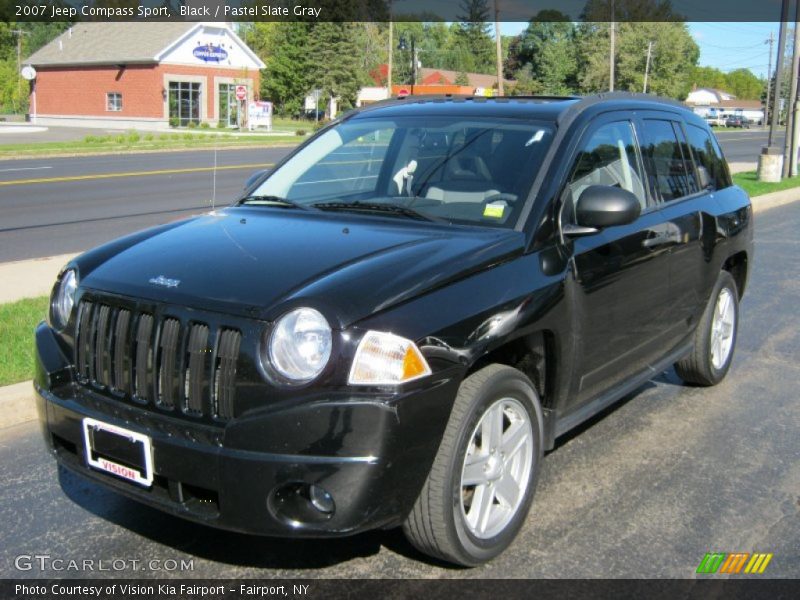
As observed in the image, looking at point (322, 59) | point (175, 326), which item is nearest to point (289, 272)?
point (175, 326)

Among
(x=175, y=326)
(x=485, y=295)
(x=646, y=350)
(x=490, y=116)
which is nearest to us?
(x=175, y=326)

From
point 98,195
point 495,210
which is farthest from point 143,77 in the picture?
point 495,210

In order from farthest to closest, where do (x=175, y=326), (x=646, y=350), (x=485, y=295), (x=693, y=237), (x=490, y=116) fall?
1. (x=693, y=237)
2. (x=646, y=350)
3. (x=490, y=116)
4. (x=485, y=295)
5. (x=175, y=326)

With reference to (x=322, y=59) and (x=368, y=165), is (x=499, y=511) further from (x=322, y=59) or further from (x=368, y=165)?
(x=322, y=59)

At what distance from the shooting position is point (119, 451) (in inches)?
129

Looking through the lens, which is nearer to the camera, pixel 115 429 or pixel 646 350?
→ pixel 115 429

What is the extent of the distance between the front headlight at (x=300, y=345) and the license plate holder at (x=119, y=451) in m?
0.58

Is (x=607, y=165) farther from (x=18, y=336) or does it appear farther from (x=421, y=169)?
(x=18, y=336)

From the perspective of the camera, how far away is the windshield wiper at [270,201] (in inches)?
176

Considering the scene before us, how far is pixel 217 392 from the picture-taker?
10.2 feet

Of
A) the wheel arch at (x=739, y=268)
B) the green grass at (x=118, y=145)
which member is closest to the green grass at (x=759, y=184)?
the wheel arch at (x=739, y=268)

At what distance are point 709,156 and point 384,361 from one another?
12.6 ft

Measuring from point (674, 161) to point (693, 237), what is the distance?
48 centimetres

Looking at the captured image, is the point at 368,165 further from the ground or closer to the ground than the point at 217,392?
further from the ground
